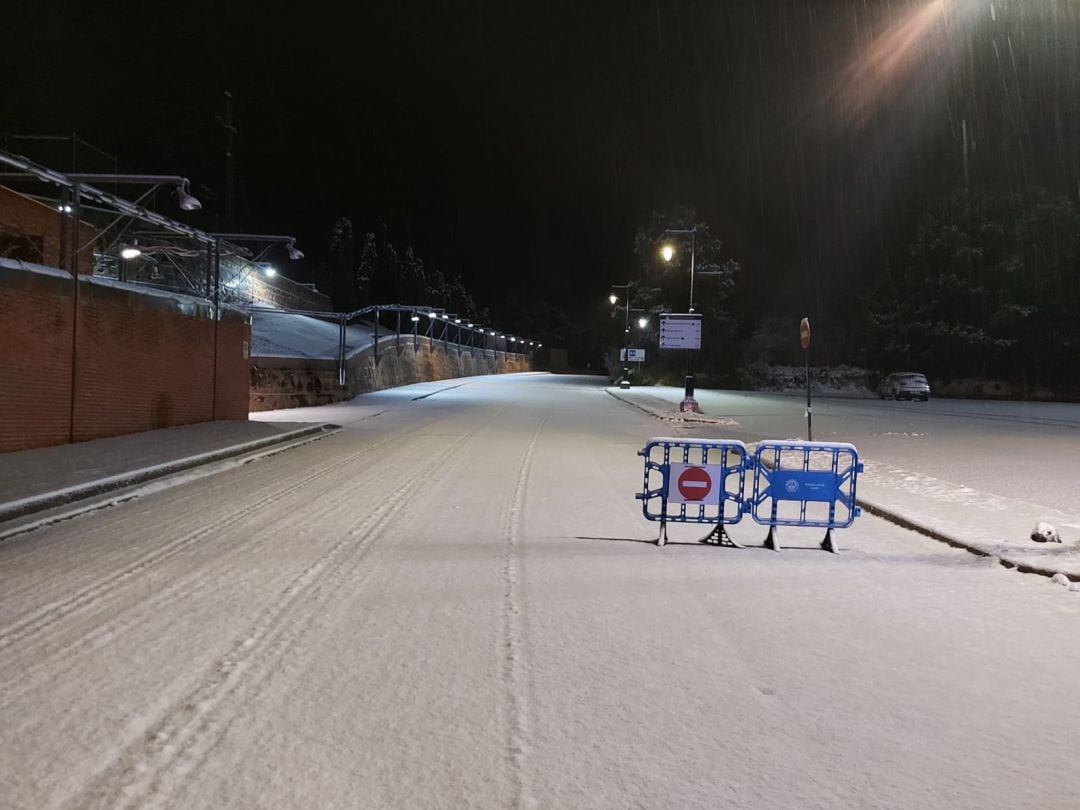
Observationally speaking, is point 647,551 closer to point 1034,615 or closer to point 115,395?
point 1034,615

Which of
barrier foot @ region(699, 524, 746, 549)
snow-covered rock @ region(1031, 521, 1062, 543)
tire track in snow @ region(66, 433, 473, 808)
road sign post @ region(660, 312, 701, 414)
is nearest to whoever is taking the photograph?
tire track in snow @ region(66, 433, 473, 808)

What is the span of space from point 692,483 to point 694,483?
22 millimetres

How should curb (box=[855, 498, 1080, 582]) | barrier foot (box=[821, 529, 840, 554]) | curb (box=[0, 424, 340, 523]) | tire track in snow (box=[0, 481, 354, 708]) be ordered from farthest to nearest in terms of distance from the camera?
curb (box=[0, 424, 340, 523]), barrier foot (box=[821, 529, 840, 554]), curb (box=[855, 498, 1080, 582]), tire track in snow (box=[0, 481, 354, 708])

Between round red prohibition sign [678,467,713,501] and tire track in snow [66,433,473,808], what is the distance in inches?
140

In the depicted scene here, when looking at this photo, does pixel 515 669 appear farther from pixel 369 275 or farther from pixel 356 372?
pixel 369 275

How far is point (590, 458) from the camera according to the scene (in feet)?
52.1

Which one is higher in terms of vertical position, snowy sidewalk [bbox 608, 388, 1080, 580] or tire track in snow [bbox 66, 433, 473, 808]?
snowy sidewalk [bbox 608, 388, 1080, 580]

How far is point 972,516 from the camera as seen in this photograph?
9445 mm

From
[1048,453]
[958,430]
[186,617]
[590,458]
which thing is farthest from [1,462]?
[958,430]

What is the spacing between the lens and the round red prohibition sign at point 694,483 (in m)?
8.32

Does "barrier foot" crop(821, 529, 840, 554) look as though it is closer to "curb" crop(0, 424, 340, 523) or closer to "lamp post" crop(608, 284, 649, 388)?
"curb" crop(0, 424, 340, 523)

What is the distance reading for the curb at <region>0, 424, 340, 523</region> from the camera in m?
8.85

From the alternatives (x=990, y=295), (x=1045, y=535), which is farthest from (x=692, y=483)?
(x=990, y=295)

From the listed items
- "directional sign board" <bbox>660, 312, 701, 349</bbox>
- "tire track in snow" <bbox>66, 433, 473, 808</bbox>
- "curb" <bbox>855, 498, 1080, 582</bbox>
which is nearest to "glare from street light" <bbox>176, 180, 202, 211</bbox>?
"tire track in snow" <bbox>66, 433, 473, 808</bbox>
